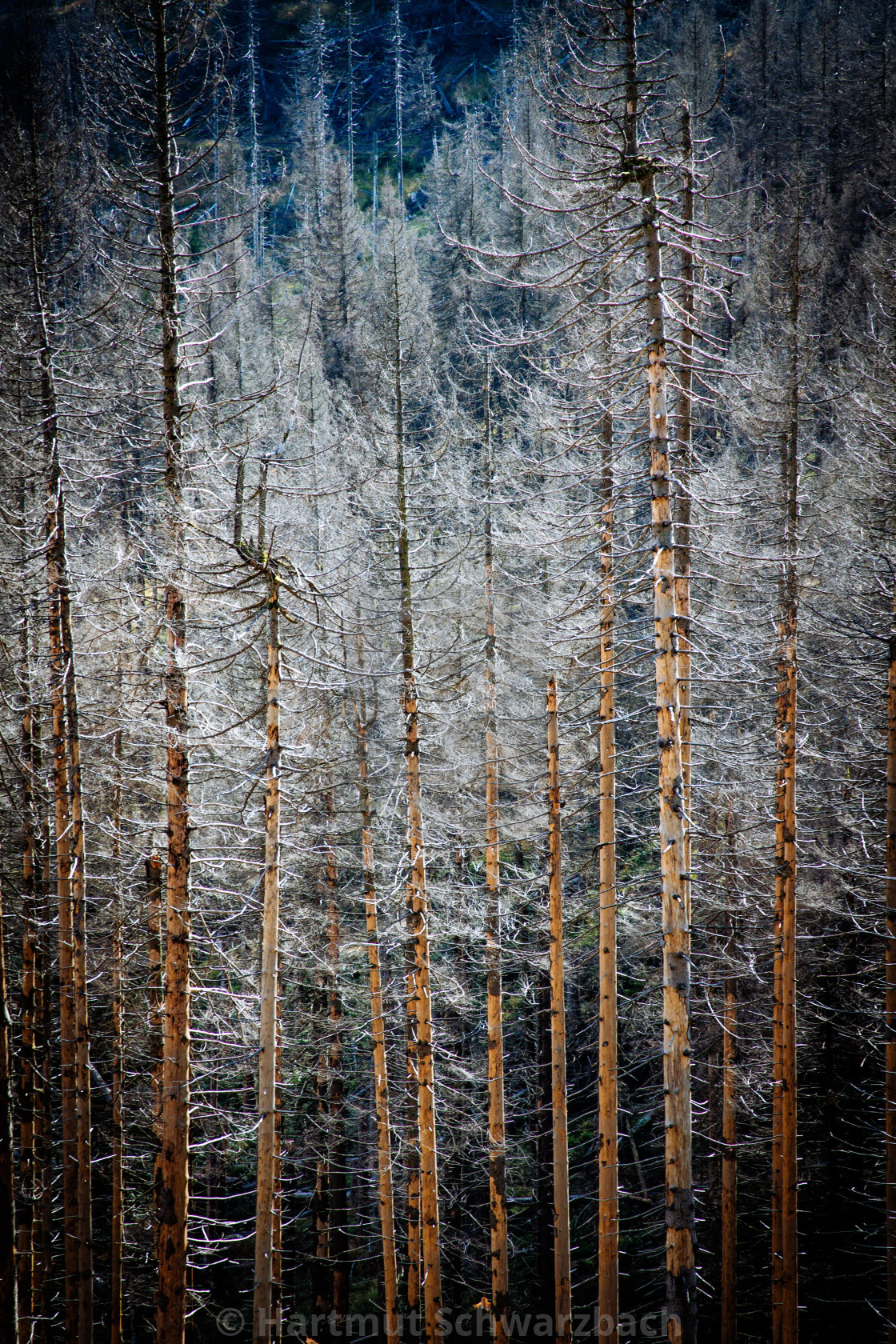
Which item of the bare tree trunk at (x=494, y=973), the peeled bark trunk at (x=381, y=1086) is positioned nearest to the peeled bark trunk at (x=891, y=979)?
the bare tree trunk at (x=494, y=973)

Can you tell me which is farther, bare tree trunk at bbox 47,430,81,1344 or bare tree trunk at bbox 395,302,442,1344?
bare tree trunk at bbox 395,302,442,1344

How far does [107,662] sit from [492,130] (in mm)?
61838

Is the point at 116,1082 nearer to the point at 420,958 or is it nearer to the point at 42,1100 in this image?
the point at 42,1100

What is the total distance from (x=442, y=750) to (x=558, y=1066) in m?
A: 5.86

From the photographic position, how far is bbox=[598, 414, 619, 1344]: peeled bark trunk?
1080cm

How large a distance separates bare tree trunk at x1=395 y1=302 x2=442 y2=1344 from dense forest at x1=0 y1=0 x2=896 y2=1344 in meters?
0.08

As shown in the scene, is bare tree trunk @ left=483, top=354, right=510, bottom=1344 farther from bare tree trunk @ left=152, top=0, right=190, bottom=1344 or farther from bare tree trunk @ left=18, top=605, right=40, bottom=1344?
bare tree trunk @ left=18, top=605, right=40, bottom=1344

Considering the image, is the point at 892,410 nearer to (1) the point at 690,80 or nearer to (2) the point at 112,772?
(2) the point at 112,772

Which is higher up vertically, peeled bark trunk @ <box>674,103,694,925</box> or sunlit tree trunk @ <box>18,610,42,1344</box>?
peeled bark trunk @ <box>674,103,694,925</box>

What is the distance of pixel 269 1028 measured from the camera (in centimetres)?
813

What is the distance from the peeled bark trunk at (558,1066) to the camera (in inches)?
482

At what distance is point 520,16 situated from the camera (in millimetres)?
74688

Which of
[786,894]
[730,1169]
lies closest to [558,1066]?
[730,1169]

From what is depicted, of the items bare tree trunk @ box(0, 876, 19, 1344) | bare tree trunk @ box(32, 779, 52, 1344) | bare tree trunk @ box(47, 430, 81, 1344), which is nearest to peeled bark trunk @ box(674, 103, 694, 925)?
bare tree trunk @ box(0, 876, 19, 1344)
